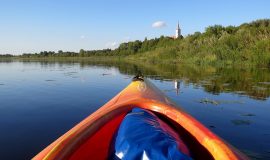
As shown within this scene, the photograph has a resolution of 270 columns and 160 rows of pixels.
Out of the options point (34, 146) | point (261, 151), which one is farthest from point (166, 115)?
point (34, 146)

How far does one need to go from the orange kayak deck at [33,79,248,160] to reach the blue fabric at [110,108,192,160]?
353mm

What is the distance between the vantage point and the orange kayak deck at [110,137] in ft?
7.52

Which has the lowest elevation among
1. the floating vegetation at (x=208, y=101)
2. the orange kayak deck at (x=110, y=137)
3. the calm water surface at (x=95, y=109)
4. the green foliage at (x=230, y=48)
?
the calm water surface at (x=95, y=109)

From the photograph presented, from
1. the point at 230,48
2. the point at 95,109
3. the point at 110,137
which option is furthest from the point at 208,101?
the point at 230,48

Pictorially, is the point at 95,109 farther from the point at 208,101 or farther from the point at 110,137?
the point at 110,137

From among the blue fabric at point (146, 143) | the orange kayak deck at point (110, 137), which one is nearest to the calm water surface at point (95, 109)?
the orange kayak deck at point (110, 137)

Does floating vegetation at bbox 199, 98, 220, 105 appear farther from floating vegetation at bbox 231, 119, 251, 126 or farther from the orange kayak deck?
the orange kayak deck

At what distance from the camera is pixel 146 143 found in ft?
6.88

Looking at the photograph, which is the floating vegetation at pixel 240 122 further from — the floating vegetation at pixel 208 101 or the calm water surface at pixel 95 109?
the floating vegetation at pixel 208 101

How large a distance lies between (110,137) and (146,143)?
1.33 meters

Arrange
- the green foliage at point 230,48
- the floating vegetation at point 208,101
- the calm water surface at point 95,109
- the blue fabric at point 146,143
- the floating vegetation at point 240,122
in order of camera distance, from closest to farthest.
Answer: the blue fabric at point 146,143 → the calm water surface at point 95,109 → the floating vegetation at point 240,122 → the floating vegetation at point 208,101 → the green foliage at point 230,48

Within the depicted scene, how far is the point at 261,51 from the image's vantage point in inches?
820

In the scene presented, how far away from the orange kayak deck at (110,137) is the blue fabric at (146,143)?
35 cm

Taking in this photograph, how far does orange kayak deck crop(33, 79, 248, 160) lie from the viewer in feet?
7.52
